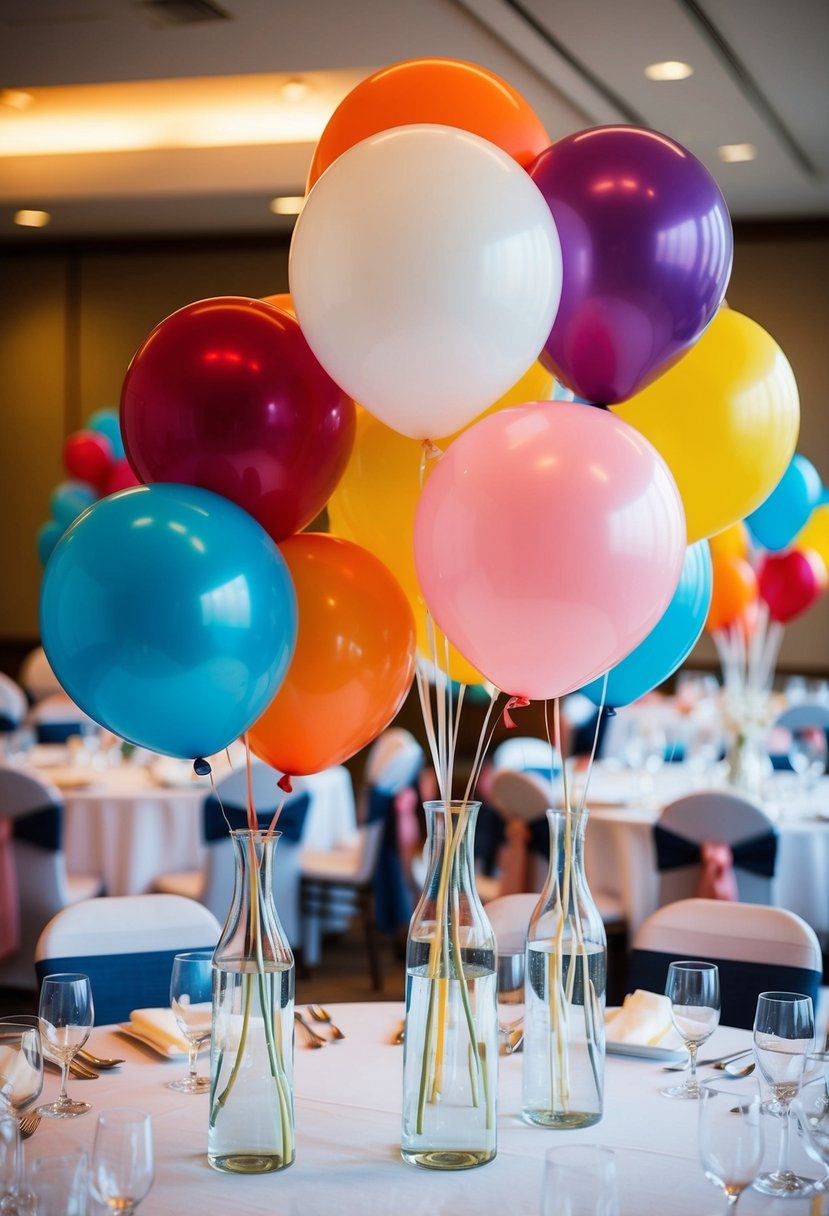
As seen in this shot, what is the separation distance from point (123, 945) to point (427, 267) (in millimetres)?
1545

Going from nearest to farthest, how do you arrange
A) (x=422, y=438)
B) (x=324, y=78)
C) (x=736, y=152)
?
(x=422, y=438) → (x=324, y=78) → (x=736, y=152)

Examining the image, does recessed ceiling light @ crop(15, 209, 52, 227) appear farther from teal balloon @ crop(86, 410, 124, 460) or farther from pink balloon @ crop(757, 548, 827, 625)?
pink balloon @ crop(757, 548, 827, 625)

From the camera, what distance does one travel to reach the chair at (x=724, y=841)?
412 cm

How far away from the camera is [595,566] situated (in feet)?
5.24

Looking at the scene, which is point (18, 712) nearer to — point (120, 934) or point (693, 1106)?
point (120, 934)

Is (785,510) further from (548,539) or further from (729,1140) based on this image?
(729,1140)

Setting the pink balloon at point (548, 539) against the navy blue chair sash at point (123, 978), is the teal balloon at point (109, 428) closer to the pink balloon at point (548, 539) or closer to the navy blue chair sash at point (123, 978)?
the navy blue chair sash at point (123, 978)

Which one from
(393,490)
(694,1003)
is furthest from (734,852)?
(393,490)

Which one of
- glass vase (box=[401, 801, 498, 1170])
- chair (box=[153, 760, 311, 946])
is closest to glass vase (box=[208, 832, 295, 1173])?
glass vase (box=[401, 801, 498, 1170])

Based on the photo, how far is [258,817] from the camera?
4.57m

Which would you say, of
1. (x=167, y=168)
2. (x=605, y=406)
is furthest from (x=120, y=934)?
(x=167, y=168)

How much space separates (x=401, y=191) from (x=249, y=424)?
13.9 inches

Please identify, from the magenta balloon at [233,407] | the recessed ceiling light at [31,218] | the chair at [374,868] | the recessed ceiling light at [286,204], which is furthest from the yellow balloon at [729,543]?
the recessed ceiling light at [31,218]

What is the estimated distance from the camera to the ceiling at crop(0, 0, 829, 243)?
6129 mm
